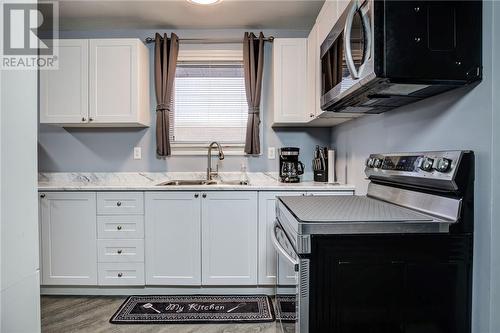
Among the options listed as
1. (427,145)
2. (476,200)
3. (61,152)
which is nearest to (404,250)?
(476,200)

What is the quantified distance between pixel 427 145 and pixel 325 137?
159cm

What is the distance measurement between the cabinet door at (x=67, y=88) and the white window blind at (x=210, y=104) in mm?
781

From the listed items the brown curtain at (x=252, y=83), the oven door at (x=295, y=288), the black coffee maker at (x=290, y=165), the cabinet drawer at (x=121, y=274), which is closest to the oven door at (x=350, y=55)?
the oven door at (x=295, y=288)

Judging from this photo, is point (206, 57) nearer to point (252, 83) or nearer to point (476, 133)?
point (252, 83)

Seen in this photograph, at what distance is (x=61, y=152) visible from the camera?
296 centimetres

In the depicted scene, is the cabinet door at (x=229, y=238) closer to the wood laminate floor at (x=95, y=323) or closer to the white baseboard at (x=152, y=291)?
the white baseboard at (x=152, y=291)

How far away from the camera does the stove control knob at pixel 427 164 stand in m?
1.21

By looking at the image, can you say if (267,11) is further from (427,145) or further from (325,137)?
(427,145)

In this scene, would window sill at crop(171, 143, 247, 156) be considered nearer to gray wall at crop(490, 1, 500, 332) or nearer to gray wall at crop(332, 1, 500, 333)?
gray wall at crop(332, 1, 500, 333)

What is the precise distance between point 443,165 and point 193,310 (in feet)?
6.12

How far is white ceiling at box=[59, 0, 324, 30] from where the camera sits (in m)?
2.53

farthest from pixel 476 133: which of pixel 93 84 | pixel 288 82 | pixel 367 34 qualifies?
pixel 93 84

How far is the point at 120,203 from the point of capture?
241cm

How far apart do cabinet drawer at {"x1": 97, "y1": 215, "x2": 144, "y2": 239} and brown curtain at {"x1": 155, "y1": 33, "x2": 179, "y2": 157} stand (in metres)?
0.71
